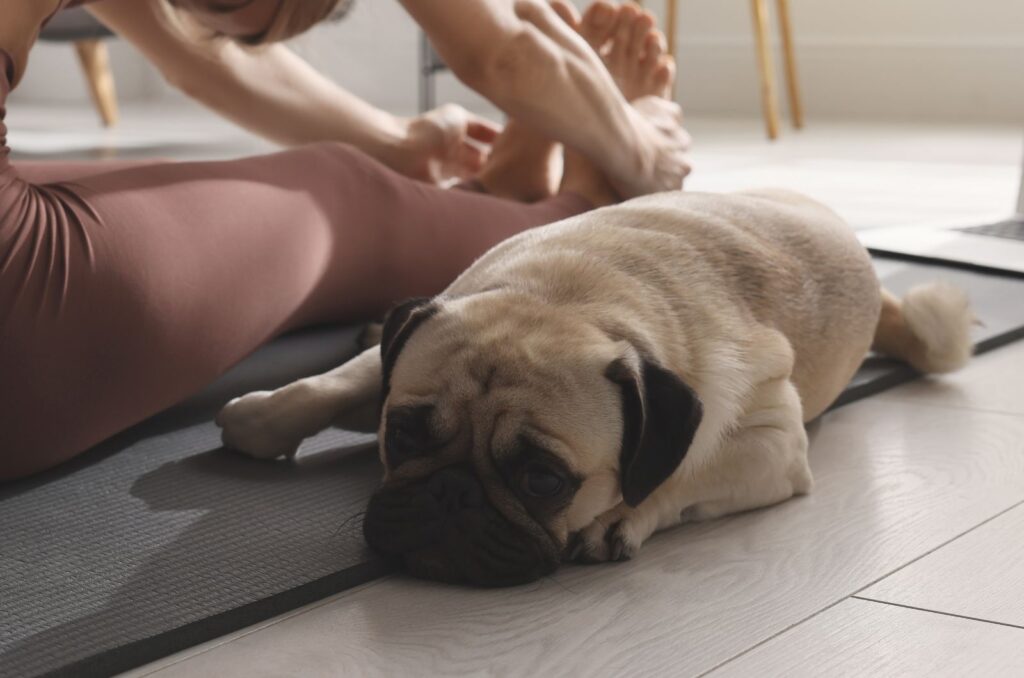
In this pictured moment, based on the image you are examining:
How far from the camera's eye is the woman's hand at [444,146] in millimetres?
2494

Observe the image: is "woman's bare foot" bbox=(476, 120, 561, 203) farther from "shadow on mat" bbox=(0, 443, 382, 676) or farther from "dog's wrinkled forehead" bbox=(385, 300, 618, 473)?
"dog's wrinkled forehead" bbox=(385, 300, 618, 473)

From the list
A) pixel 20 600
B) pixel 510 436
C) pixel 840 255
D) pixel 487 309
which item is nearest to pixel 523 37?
pixel 840 255

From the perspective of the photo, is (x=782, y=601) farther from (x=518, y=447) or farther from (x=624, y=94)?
(x=624, y=94)

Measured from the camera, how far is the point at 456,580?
1.12m

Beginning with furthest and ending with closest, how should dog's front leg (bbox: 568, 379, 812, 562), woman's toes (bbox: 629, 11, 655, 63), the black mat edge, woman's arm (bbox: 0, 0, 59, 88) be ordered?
woman's toes (bbox: 629, 11, 655, 63) < woman's arm (bbox: 0, 0, 59, 88) < dog's front leg (bbox: 568, 379, 812, 562) < the black mat edge

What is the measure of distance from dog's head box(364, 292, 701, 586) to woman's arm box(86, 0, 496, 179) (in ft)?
4.47

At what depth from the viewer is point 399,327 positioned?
1228 mm

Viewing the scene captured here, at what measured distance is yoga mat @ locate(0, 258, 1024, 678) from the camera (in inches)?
39.3

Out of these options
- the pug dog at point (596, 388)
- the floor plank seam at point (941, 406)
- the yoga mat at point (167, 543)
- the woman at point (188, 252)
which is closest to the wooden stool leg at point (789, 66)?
the woman at point (188, 252)

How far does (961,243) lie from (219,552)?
192 cm

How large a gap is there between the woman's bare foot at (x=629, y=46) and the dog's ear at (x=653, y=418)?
4.64 ft

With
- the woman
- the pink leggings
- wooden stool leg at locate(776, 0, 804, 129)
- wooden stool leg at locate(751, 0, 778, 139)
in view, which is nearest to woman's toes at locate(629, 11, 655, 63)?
the woman

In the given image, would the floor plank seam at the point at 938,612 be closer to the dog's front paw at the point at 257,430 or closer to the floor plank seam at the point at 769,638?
the floor plank seam at the point at 769,638

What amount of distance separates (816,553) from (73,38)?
450 centimetres
